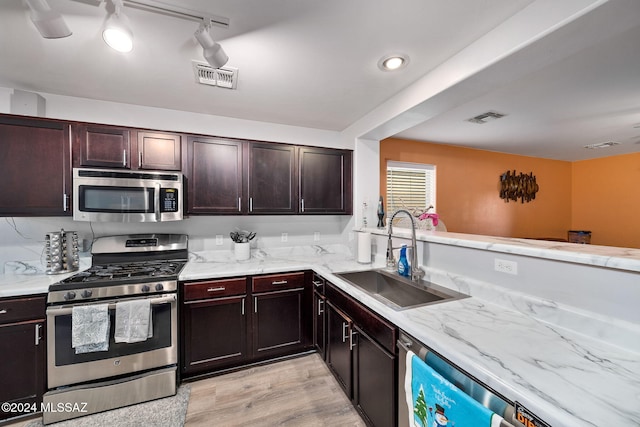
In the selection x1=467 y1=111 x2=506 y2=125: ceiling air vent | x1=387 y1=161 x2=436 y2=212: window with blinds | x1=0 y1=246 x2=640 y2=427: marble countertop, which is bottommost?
x1=0 y1=246 x2=640 y2=427: marble countertop

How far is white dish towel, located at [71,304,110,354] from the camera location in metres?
1.78

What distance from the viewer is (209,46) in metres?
1.33

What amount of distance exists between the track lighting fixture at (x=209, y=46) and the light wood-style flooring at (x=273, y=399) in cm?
229

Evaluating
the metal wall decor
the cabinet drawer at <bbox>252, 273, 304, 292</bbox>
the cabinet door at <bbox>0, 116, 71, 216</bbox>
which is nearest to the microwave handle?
the cabinet door at <bbox>0, 116, 71, 216</bbox>

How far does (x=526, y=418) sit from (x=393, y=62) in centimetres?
187

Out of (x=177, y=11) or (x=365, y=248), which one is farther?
(x=365, y=248)

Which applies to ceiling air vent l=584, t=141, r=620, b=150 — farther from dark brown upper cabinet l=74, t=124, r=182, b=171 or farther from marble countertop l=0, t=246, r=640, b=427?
dark brown upper cabinet l=74, t=124, r=182, b=171

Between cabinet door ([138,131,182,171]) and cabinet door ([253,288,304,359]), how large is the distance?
4.78 feet

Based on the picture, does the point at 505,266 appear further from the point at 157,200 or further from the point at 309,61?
the point at 157,200

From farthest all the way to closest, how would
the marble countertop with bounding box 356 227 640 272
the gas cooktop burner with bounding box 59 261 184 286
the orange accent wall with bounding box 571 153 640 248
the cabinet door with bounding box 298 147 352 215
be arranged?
the orange accent wall with bounding box 571 153 640 248 → the cabinet door with bounding box 298 147 352 215 → the gas cooktop burner with bounding box 59 261 184 286 → the marble countertop with bounding box 356 227 640 272

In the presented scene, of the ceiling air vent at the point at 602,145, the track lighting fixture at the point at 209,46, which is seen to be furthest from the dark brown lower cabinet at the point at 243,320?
the ceiling air vent at the point at 602,145

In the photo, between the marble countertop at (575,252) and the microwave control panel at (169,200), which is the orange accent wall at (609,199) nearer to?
the marble countertop at (575,252)

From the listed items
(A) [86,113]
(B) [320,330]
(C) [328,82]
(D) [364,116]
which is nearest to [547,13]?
(C) [328,82]

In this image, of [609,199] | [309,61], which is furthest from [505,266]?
[609,199]
